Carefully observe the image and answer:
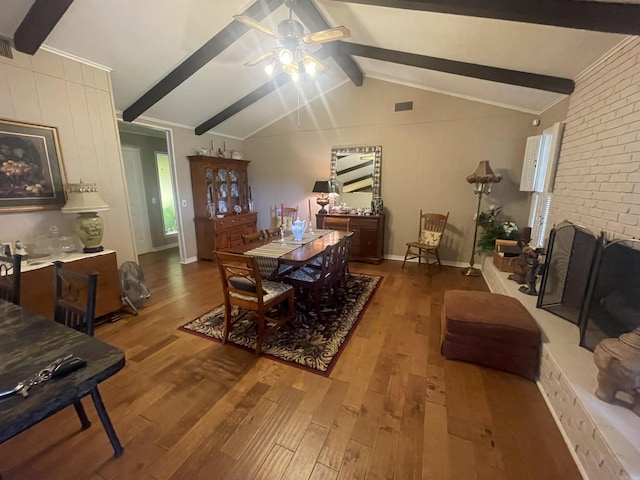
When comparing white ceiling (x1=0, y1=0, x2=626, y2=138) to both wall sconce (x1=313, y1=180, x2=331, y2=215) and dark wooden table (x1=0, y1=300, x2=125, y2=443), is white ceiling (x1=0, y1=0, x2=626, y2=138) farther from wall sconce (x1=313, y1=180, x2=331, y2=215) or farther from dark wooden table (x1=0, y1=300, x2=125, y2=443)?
dark wooden table (x1=0, y1=300, x2=125, y2=443)

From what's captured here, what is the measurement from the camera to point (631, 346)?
52.6 inches

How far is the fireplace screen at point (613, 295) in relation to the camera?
1633 millimetres

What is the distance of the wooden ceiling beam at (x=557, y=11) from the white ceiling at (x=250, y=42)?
0.32 metres

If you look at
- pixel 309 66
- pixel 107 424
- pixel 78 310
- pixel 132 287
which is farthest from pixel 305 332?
pixel 309 66

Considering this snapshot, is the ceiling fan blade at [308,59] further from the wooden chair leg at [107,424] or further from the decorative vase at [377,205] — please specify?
the wooden chair leg at [107,424]

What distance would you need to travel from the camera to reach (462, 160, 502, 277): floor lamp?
12.6 feet

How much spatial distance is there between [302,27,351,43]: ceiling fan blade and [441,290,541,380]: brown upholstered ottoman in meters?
2.43

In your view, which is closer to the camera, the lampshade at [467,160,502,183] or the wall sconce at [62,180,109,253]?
the wall sconce at [62,180,109,253]

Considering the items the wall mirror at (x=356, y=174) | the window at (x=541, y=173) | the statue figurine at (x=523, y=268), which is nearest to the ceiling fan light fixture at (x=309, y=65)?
the wall mirror at (x=356, y=174)

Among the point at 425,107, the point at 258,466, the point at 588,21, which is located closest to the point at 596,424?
the point at 258,466

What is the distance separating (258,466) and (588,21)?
3365 millimetres

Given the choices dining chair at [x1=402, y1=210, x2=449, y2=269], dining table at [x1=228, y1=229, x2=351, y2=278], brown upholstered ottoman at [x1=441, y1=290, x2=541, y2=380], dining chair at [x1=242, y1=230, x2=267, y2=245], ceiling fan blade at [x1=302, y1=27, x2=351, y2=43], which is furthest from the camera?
dining chair at [x1=402, y1=210, x2=449, y2=269]

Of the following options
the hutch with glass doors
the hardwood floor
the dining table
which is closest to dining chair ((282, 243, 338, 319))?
the dining table

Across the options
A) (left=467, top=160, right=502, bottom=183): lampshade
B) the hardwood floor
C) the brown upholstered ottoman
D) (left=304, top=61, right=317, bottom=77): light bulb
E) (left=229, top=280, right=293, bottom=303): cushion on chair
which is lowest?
the hardwood floor
